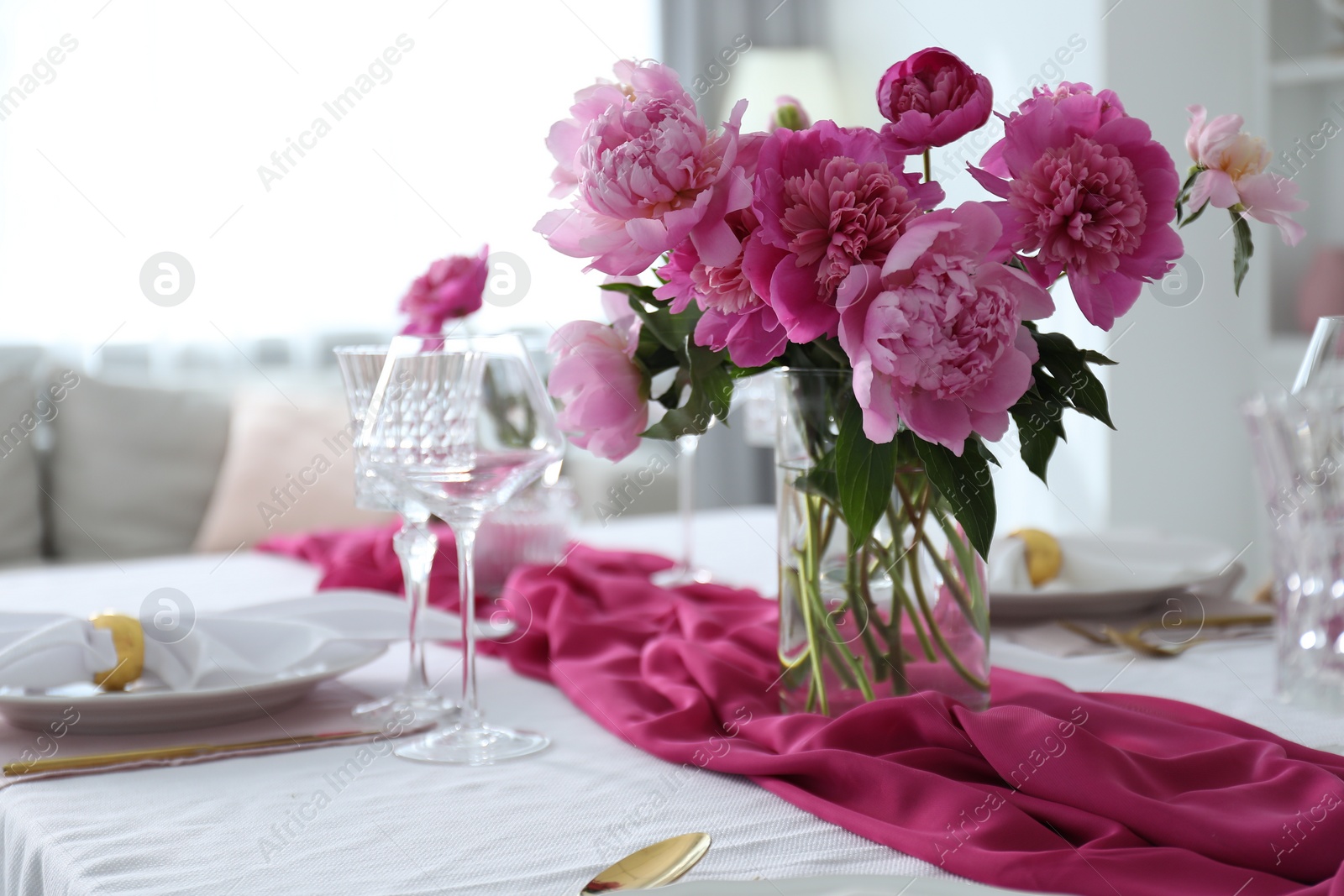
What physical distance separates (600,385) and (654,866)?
0.27 m

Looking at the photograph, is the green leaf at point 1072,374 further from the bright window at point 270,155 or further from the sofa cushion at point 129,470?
the bright window at point 270,155

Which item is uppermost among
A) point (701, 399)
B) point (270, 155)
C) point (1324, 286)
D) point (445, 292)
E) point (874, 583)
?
point (270, 155)

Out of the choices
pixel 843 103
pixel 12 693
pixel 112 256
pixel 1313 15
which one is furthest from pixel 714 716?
pixel 843 103

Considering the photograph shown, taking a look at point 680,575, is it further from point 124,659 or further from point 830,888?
point 830,888

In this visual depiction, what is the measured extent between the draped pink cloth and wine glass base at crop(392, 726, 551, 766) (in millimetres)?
60

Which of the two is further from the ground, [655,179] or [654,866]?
Answer: [655,179]

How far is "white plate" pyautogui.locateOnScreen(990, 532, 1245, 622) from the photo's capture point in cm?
96

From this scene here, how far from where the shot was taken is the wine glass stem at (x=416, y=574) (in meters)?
0.77

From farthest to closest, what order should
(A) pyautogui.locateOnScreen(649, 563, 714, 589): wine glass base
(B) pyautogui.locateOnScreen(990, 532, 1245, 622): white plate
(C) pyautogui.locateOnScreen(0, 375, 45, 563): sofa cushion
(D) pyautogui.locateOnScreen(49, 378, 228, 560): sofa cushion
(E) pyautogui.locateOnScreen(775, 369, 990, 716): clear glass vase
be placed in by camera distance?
(D) pyautogui.locateOnScreen(49, 378, 228, 560): sofa cushion
(C) pyautogui.locateOnScreen(0, 375, 45, 563): sofa cushion
(A) pyautogui.locateOnScreen(649, 563, 714, 589): wine glass base
(B) pyautogui.locateOnScreen(990, 532, 1245, 622): white plate
(E) pyautogui.locateOnScreen(775, 369, 990, 716): clear glass vase

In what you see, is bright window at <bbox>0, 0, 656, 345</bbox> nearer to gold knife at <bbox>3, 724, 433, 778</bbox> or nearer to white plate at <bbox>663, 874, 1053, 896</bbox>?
gold knife at <bbox>3, 724, 433, 778</bbox>

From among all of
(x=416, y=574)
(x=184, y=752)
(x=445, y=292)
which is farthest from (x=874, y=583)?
(x=445, y=292)

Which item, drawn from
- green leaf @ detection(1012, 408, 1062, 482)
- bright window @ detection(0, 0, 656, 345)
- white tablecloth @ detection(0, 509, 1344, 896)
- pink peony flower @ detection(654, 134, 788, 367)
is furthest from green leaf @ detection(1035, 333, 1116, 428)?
bright window @ detection(0, 0, 656, 345)

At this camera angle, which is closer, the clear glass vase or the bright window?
the clear glass vase

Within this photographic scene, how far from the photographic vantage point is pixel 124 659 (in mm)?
774
